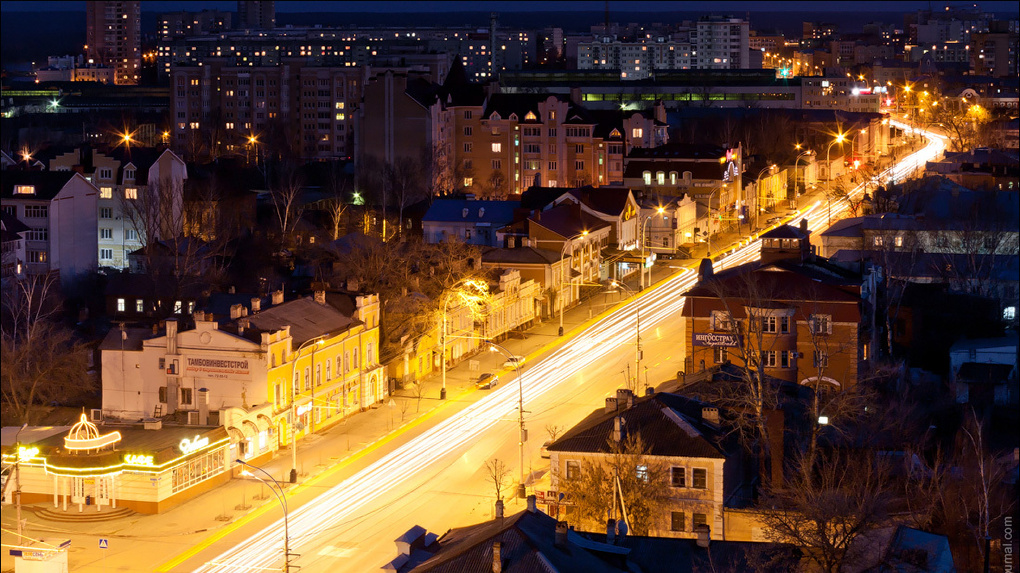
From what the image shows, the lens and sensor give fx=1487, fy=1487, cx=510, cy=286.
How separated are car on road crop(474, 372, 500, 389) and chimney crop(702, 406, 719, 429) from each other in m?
12.0

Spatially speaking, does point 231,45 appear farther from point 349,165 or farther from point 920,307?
point 920,307

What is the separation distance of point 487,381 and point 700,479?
1427 centimetres

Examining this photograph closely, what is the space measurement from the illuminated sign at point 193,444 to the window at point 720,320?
1570cm

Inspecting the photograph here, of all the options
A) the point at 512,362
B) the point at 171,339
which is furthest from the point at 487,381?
the point at 171,339

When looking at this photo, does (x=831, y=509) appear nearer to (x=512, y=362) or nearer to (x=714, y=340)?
(x=714, y=340)

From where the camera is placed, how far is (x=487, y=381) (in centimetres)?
4406

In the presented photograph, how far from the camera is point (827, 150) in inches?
3831

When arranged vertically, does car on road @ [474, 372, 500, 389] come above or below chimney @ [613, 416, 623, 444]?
below

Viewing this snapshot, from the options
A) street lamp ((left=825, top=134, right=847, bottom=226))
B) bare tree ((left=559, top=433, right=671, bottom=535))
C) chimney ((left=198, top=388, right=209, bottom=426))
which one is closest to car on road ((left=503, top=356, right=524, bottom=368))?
chimney ((left=198, top=388, right=209, bottom=426))

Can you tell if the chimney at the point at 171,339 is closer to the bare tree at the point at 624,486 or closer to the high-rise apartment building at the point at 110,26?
the high-rise apartment building at the point at 110,26

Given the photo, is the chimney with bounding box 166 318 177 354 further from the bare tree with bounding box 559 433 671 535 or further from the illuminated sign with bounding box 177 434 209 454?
the bare tree with bounding box 559 433 671 535

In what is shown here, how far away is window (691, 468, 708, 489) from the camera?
30.6m

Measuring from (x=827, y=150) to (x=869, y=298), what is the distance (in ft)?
180

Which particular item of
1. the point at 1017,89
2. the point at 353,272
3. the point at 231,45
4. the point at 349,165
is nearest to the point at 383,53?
the point at 231,45
